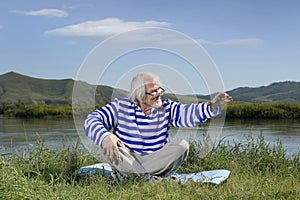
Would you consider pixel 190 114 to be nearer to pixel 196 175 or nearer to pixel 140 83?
pixel 140 83

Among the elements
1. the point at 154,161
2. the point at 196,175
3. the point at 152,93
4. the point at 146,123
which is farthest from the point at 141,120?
the point at 196,175

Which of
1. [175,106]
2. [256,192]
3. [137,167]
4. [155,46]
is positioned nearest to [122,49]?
[155,46]

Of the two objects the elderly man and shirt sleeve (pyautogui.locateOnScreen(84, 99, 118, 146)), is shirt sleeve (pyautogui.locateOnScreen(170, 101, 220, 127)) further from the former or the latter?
shirt sleeve (pyautogui.locateOnScreen(84, 99, 118, 146))

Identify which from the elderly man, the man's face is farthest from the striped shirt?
the man's face

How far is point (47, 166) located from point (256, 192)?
86.0 inches

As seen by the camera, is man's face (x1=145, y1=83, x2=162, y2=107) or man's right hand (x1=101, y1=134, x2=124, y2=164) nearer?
man's right hand (x1=101, y1=134, x2=124, y2=164)

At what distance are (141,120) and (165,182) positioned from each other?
61cm

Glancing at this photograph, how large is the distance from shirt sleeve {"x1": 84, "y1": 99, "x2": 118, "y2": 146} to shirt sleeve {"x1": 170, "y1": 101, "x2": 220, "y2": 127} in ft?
1.88

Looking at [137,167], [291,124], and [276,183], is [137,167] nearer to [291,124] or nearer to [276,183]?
[276,183]

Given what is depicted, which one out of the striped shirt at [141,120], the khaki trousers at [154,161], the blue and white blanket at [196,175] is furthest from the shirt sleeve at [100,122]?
the blue and white blanket at [196,175]

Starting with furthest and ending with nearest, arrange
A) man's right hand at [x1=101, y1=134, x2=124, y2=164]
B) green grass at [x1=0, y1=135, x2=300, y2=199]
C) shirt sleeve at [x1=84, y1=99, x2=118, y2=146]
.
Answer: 1. shirt sleeve at [x1=84, y1=99, x2=118, y2=146]
2. man's right hand at [x1=101, y1=134, x2=124, y2=164]
3. green grass at [x1=0, y1=135, x2=300, y2=199]

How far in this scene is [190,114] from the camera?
4414 millimetres

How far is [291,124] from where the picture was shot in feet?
37.0

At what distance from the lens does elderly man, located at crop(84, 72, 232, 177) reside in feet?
14.1
